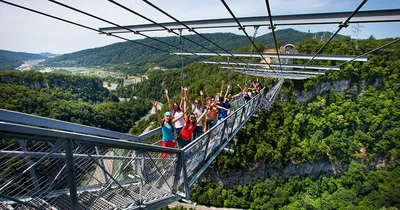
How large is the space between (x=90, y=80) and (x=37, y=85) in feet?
92.5

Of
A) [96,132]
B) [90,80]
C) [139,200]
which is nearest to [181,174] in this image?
[139,200]

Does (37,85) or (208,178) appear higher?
(37,85)

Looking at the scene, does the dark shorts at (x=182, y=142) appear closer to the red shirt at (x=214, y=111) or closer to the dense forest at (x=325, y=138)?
the red shirt at (x=214, y=111)

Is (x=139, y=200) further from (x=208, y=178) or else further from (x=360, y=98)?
(x=360, y=98)

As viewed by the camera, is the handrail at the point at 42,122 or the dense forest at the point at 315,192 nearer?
the handrail at the point at 42,122

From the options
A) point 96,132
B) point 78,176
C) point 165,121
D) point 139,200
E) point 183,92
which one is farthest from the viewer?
point 183,92

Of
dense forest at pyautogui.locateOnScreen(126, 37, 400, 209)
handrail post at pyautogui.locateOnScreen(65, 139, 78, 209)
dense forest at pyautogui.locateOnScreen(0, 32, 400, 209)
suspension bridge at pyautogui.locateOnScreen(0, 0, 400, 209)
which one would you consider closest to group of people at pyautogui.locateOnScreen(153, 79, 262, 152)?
suspension bridge at pyautogui.locateOnScreen(0, 0, 400, 209)

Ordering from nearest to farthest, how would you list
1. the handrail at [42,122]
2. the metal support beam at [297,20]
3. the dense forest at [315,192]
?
the handrail at [42,122] → the metal support beam at [297,20] → the dense forest at [315,192]

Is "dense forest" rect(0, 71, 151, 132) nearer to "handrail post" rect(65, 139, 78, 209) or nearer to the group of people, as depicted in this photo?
the group of people

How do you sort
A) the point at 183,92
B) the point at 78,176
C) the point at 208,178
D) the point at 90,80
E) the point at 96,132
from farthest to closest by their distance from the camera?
1. the point at 90,80
2. the point at 208,178
3. the point at 183,92
4. the point at 96,132
5. the point at 78,176

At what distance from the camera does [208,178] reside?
3566 cm

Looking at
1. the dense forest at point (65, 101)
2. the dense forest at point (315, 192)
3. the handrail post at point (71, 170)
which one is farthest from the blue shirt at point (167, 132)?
the dense forest at point (65, 101)

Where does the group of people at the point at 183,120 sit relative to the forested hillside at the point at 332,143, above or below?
above

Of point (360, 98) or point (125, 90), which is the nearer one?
point (360, 98)
